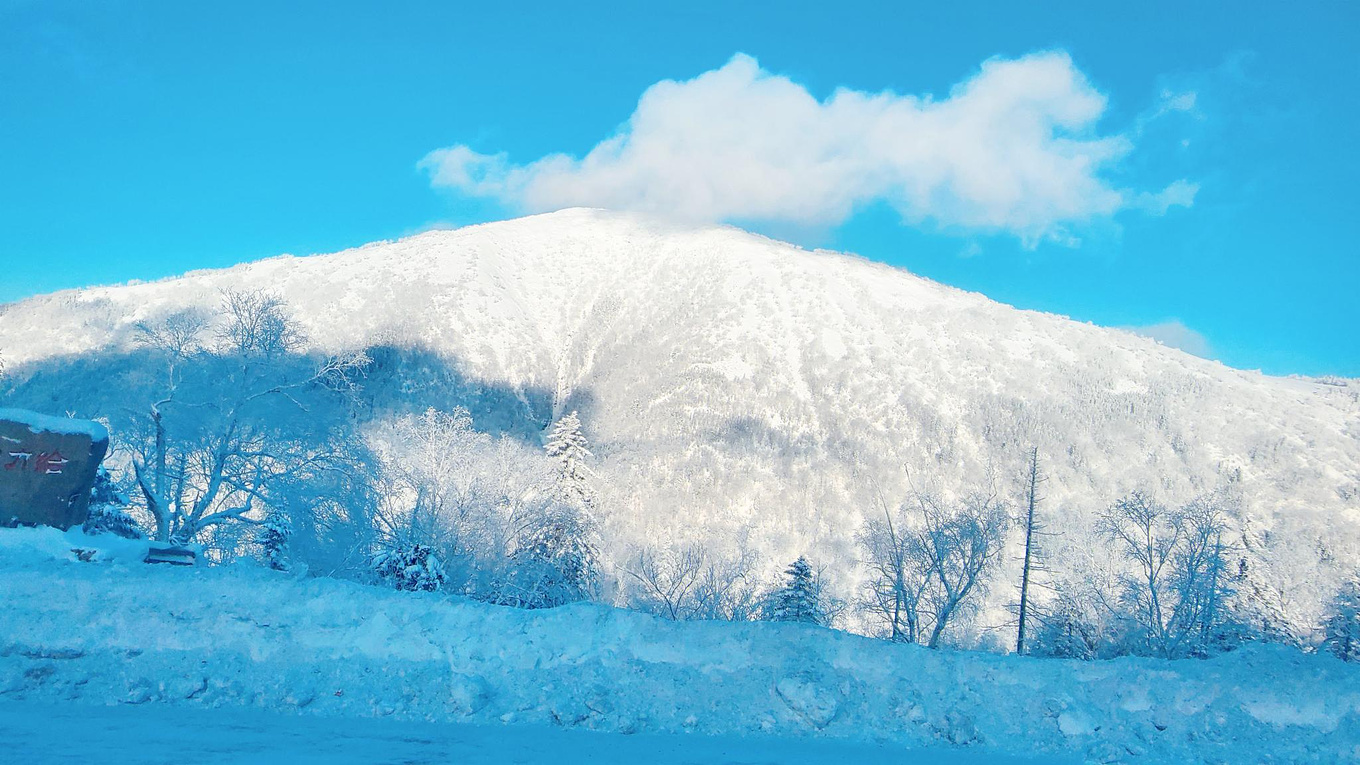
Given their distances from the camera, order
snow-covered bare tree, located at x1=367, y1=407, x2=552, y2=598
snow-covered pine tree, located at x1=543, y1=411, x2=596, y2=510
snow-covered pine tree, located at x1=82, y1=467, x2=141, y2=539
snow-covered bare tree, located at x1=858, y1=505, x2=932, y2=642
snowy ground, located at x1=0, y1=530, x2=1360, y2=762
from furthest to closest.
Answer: snow-covered pine tree, located at x1=543, y1=411, x2=596, y2=510
snow-covered bare tree, located at x1=367, y1=407, x2=552, y2=598
snow-covered bare tree, located at x1=858, y1=505, x2=932, y2=642
snow-covered pine tree, located at x1=82, y1=467, x2=141, y2=539
snowy ground, located at x1=0, y1=530, x2=1360, y2=762

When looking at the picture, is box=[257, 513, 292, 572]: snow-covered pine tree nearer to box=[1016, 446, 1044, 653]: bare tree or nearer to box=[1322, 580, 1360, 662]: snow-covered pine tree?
box=[1016, 446, 1044, 653]: bare tree

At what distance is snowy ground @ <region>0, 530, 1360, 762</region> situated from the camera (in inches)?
286

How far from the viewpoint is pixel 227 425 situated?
61.4 feet

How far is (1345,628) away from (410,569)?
2751cm

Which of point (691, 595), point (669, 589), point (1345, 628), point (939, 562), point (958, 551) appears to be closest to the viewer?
point (939, 562)

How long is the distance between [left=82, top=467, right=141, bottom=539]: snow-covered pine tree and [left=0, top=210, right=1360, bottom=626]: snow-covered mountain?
51.8 m

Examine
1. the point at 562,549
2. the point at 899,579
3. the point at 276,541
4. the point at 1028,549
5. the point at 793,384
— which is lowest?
the point at 276,541

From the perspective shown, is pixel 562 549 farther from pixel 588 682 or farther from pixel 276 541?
pixel 588 682

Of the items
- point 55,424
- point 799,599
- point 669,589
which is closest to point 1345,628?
point 799,599

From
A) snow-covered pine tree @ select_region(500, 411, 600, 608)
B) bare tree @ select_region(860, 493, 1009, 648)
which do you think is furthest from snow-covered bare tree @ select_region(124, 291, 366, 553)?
bare tree @ select_region(860, 493, 1009, 648)

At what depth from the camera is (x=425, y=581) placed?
15719mm

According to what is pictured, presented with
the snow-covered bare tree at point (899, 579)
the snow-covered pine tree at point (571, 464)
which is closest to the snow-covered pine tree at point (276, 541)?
the snow-covered pine tree at point (571, 464)

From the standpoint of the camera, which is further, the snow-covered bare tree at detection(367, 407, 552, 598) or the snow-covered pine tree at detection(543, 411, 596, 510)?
the snow-covered pine tree at detection(543, 411, 596, 510)

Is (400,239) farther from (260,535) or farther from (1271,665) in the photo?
(1271,665)
